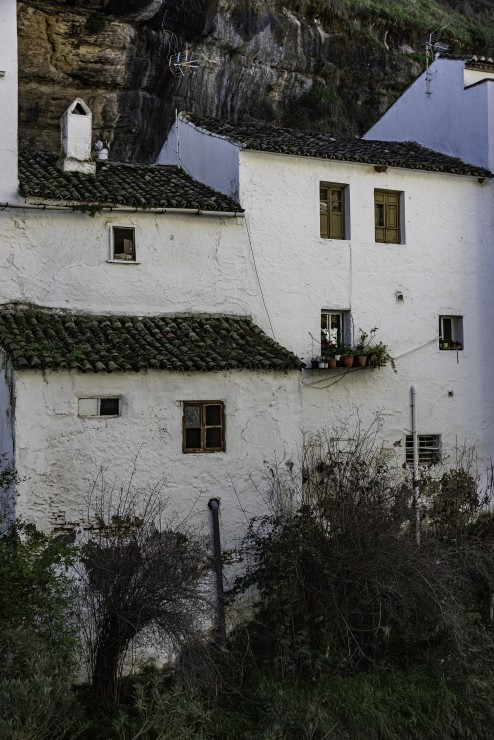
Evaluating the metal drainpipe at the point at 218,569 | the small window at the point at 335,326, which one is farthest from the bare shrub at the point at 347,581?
the small window at the point at 335,326

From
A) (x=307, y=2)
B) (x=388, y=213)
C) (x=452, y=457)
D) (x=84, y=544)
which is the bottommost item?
(x=84, y=544)

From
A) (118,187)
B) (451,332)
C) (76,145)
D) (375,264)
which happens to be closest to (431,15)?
(451,332)

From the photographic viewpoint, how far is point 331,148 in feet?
58.5

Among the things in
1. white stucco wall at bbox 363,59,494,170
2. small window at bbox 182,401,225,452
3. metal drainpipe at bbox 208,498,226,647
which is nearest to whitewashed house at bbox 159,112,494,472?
white stucco wall at bbox 363,59,494,170

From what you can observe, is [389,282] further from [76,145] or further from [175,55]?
[175,55]

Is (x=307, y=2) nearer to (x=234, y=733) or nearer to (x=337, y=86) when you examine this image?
(x=337, y=86)

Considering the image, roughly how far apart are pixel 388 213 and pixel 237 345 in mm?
5196

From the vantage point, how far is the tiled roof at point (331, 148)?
1686 centimetres

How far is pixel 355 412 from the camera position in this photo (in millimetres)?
17016

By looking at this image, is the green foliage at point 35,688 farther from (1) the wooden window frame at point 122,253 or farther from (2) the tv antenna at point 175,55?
(2) the tv antenna at point 175,55

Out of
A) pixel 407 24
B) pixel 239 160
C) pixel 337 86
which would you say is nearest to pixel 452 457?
pixel 239 160

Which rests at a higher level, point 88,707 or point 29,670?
point 29,670

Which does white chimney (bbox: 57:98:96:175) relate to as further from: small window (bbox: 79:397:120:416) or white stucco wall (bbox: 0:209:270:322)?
Answer: small window (bbox: 79:397:120:416)

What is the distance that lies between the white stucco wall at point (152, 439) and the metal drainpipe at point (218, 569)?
126mm
